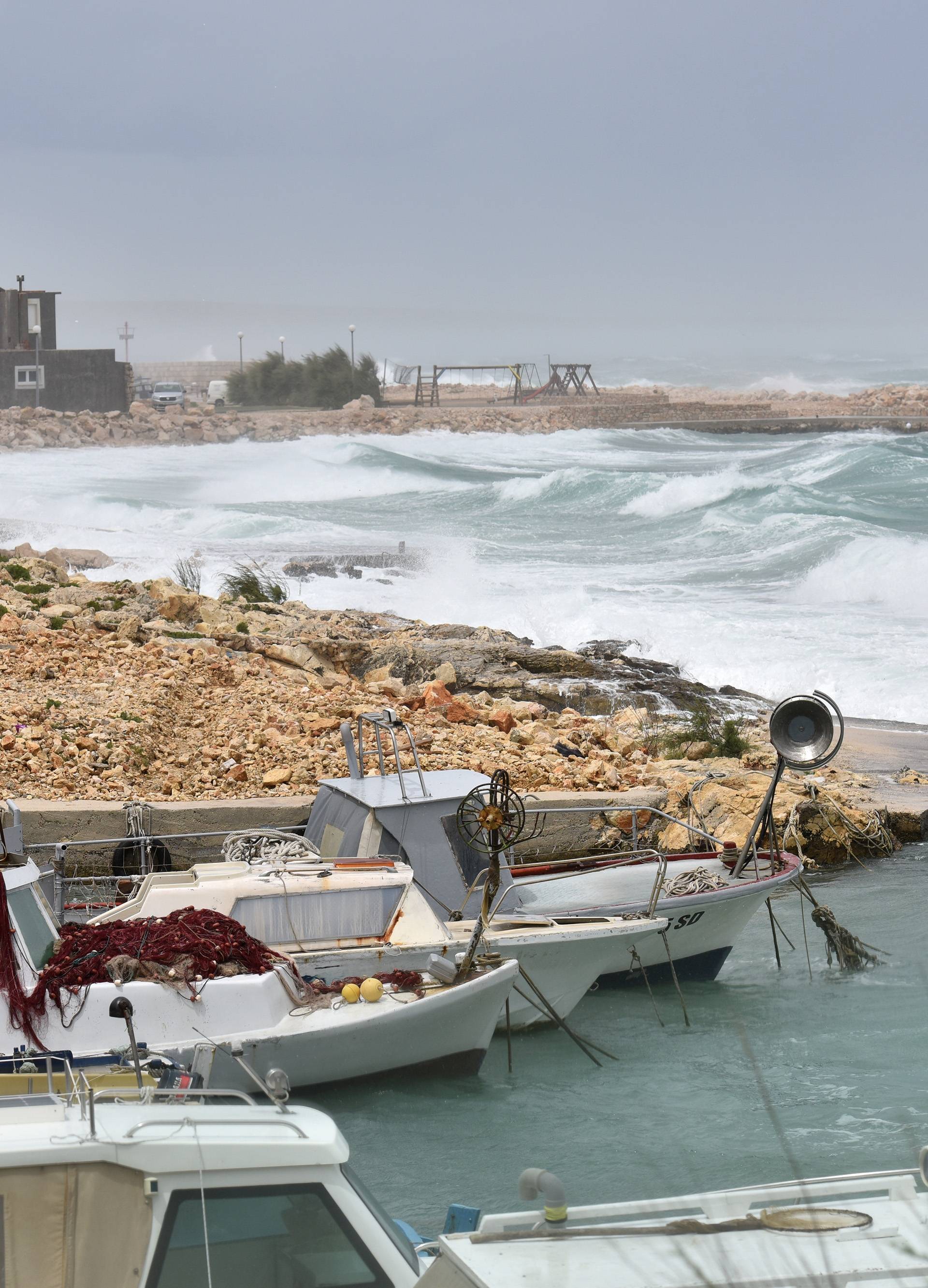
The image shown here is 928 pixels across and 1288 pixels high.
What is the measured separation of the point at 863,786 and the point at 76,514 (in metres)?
36.1

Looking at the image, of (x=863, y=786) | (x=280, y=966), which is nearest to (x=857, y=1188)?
(x=280, y=966)

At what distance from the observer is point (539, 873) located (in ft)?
35.1

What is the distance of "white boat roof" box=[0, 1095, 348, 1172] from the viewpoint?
3.12m

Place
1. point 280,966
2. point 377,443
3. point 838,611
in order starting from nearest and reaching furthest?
1. point 280,966
2. point 838,611
3. point 377,443

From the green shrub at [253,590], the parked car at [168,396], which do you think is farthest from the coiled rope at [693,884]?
the parked car at [168,396]

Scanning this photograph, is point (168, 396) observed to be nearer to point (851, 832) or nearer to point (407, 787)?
point (851, 832)

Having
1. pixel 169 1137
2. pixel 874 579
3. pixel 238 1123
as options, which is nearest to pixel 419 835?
pixel 238 1123

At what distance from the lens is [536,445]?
80.6 meters

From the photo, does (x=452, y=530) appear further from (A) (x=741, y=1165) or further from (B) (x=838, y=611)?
(A) (x=741, y=1165)

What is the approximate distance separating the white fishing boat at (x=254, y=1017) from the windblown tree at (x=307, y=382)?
3622 inches

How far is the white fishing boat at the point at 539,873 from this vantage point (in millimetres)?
9086

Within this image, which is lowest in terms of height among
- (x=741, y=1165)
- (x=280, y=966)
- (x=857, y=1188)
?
(x=741, y=1165)

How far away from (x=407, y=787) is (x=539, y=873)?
5.72ft

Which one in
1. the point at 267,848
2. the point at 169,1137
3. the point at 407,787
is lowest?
the point at 267,848
